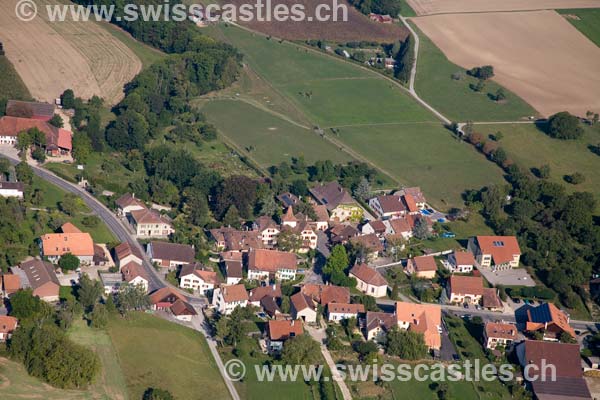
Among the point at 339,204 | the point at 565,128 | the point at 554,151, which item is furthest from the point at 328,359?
the point at 565,128

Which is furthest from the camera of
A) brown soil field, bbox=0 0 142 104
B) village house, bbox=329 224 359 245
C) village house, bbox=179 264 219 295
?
brown soil field, bbox=0 0 142 104

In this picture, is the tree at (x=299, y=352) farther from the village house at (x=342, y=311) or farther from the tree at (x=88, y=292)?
the tree at (x=88, y=292)

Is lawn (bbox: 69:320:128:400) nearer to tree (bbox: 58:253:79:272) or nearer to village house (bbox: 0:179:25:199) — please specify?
tree (bbox: 58:253:79:272)

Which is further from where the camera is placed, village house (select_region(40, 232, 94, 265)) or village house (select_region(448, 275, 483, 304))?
village house (select_region(448, 275, 483, 304))

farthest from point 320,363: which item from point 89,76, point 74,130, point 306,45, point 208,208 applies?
point 306,45

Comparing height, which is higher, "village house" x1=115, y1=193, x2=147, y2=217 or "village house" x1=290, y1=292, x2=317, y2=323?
"village house" x1=115, y1=193, x2=147, y2=217

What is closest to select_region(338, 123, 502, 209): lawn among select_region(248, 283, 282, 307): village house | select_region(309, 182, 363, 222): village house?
select_region(309, 182, 363, 222): village house

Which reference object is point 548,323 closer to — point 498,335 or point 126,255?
point 498,335
